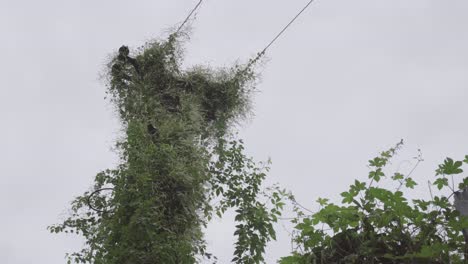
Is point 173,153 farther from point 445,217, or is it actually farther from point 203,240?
point 445,217

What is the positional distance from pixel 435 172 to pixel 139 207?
6.93 ft

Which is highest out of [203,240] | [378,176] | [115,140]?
[115,140]

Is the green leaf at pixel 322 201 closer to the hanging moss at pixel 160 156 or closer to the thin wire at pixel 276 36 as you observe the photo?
the hanging moss at pixel 160 156

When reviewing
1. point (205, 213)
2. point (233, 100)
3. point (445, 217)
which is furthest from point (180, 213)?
point (445, 217)

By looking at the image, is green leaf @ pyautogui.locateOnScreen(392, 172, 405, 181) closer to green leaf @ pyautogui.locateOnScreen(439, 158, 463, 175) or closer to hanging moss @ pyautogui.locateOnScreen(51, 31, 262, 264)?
green leaf @ pyautogui.locateOnScreen(439, 158, 463, 175)

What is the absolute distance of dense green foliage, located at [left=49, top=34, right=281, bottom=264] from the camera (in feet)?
10.7

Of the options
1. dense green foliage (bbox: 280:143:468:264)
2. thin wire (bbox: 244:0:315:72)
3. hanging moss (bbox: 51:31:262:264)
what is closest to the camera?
dense green foliage (bbox: 280:143:468:264)

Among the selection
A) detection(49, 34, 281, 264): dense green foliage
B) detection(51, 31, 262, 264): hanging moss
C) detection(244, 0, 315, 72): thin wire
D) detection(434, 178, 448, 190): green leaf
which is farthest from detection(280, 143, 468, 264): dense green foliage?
detection(244, 0, 315, 72): thin wire

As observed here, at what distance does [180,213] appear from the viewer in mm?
3570

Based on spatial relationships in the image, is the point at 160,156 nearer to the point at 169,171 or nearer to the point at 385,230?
the point at 169,171

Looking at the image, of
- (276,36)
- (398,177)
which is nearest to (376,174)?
(398,177)

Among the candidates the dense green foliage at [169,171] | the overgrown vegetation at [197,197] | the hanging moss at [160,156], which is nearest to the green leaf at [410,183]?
the overgrown vegetation at [197,197]

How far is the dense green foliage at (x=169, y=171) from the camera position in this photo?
10.7 ft

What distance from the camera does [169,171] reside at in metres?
3.53
